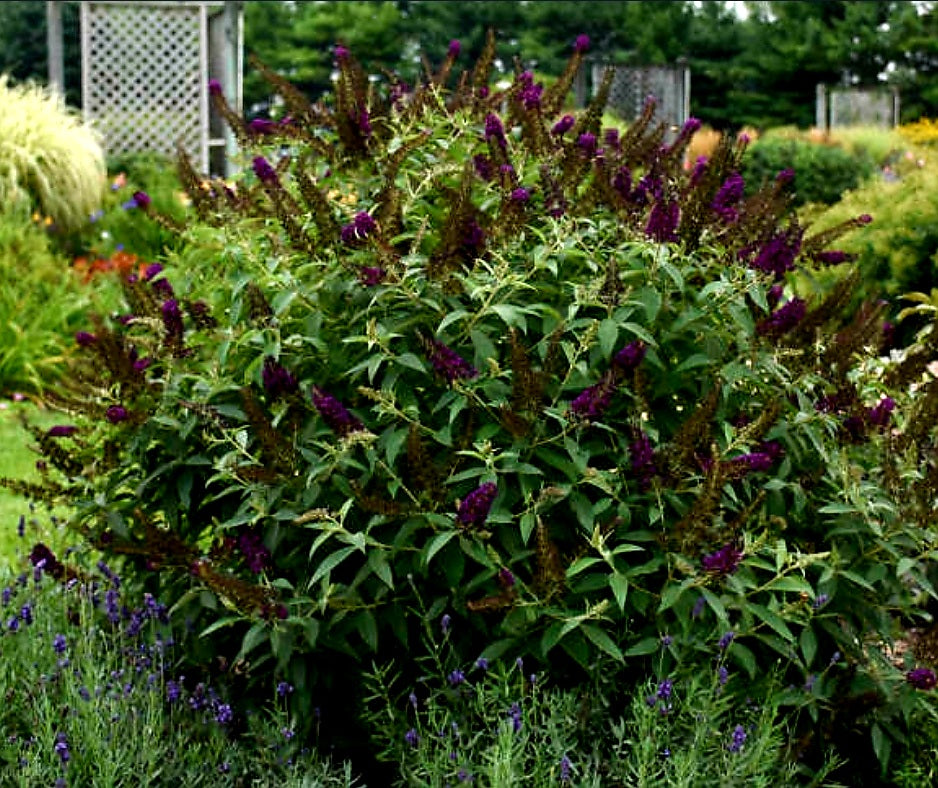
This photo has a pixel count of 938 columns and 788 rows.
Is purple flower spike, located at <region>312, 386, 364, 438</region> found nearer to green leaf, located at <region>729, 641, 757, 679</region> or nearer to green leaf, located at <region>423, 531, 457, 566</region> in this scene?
green leaf, located at <region>423, 531, 457, 566</region>

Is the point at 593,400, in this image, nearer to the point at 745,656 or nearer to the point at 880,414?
the point at 745,656

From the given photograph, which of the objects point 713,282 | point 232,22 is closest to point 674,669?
point 713,282

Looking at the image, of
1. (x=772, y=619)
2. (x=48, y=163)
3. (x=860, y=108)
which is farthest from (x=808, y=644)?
(x=860, y=108)

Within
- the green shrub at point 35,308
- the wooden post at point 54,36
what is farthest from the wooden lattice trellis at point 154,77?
the green shrub at point 35,308

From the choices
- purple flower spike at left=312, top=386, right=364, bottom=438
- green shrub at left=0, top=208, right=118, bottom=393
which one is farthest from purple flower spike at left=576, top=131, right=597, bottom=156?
green shrub at left=0, top=208, right=118, bottom=393

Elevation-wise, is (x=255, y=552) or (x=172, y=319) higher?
(x=172, y=319)

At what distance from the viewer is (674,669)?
9.12 ft

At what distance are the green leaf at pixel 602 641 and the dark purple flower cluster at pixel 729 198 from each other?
96 centimetres

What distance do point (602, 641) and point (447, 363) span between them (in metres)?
0.61

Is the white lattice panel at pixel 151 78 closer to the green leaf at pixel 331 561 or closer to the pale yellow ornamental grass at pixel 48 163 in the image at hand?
the pale yellow ornamental grass at pixel 48 163

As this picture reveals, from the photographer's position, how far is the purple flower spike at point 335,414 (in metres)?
2.55

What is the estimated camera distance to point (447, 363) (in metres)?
2.61

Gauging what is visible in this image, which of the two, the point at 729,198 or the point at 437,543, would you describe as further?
the point at 729,198

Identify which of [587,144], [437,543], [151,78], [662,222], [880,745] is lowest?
[880,745]
